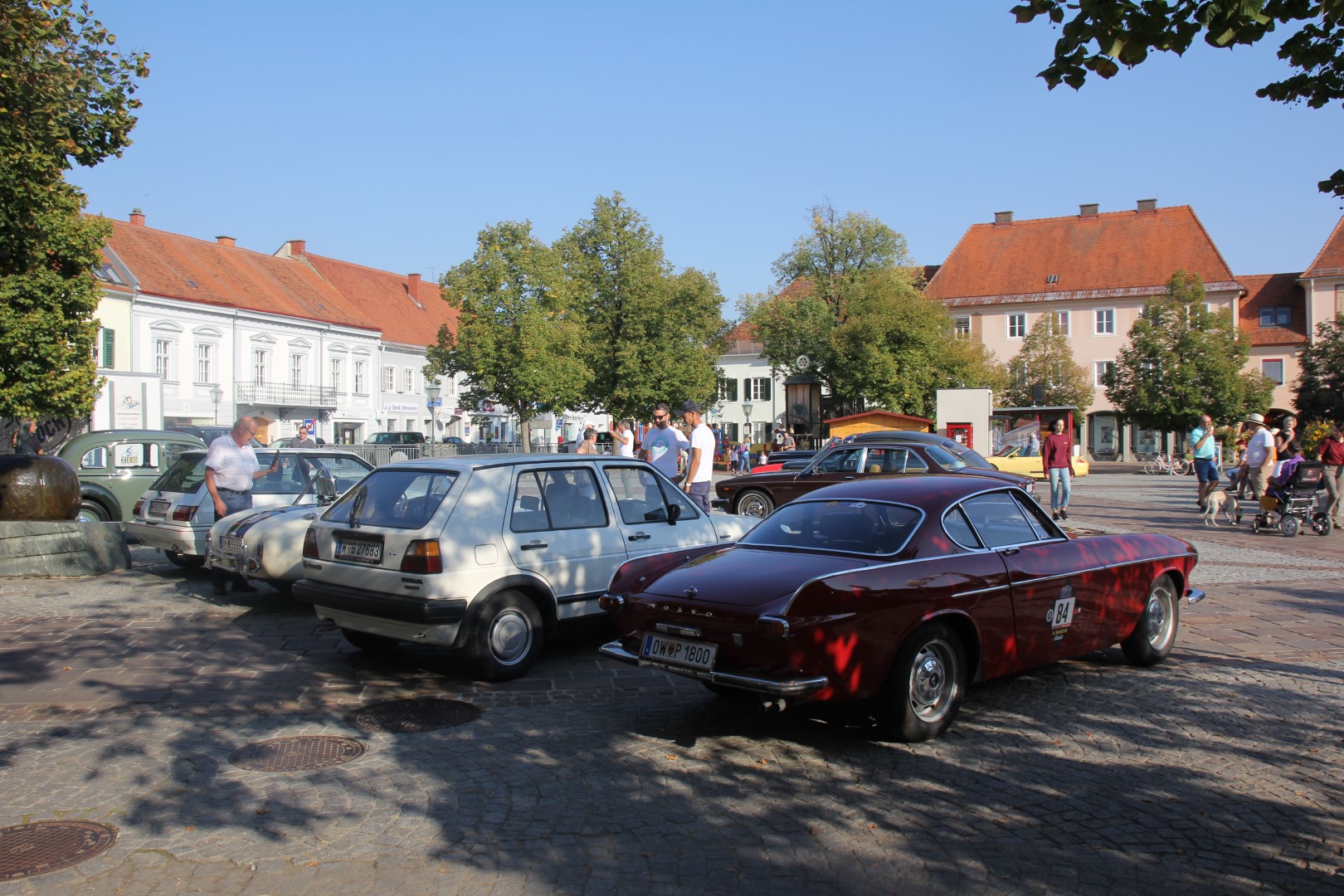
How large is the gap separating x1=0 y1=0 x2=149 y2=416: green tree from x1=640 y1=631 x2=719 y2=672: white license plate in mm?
8716

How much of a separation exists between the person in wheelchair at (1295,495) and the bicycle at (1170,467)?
26656 mm

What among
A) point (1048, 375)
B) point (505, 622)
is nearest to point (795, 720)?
point (505, 622)

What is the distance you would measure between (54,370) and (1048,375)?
5289cm

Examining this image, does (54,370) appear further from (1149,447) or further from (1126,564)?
(1149,447)

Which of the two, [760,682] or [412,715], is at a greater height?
[760,682]

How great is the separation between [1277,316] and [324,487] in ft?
238

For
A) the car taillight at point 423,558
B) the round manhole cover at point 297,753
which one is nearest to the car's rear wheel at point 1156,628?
the car taillight at point 423,558

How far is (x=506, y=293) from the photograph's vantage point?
48719mm

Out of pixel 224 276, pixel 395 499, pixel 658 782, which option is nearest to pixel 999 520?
pixel 658 782

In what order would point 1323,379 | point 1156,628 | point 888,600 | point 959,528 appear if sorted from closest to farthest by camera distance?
point 888,600, point 959,528, point 1156,628, point 1323,379

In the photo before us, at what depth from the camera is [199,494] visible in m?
11.8

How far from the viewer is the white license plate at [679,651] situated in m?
5.45

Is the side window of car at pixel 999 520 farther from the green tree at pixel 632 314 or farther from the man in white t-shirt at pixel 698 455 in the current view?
the green tree at pixel 632 314

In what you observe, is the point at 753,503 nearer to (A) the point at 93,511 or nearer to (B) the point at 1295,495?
(B) the point at 1295,495
